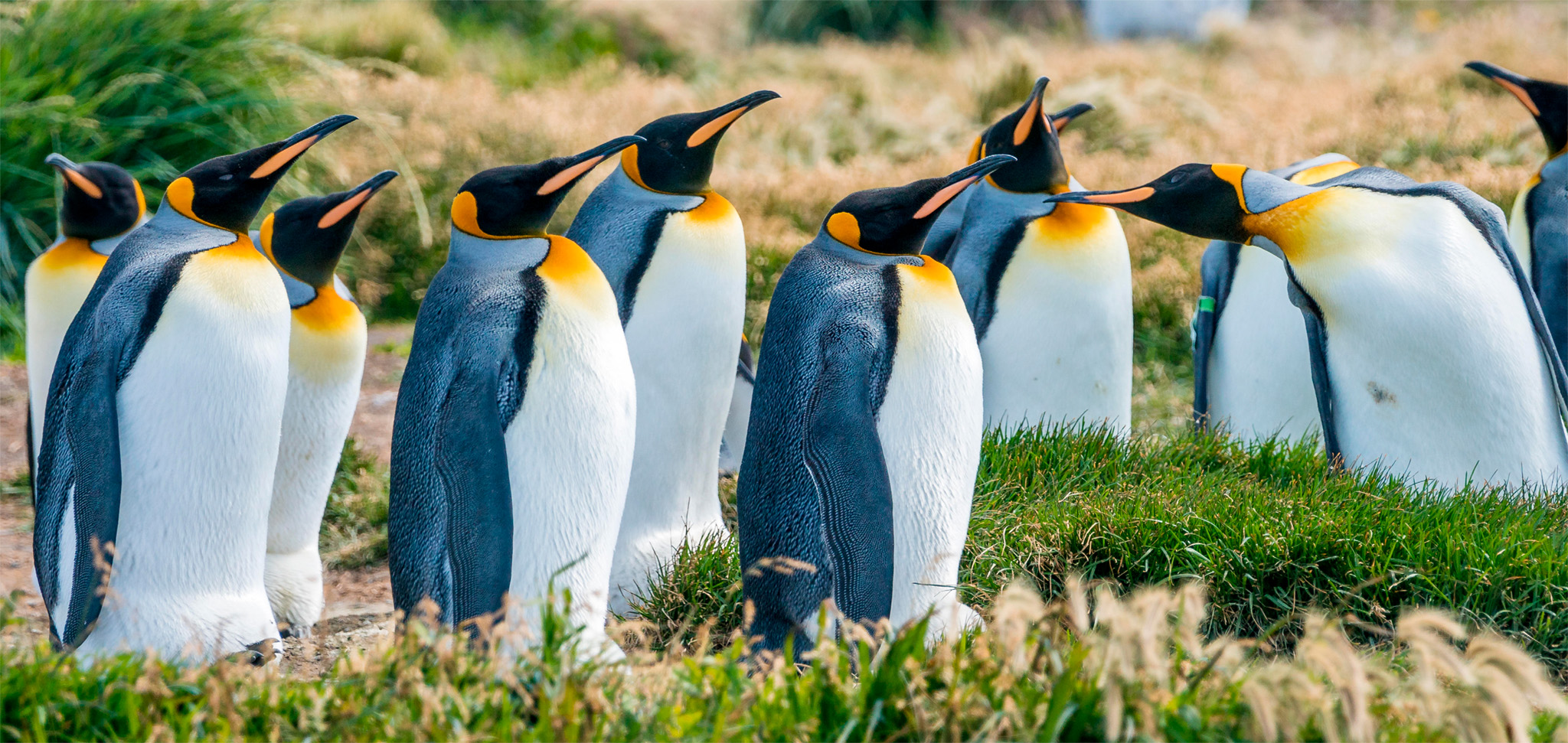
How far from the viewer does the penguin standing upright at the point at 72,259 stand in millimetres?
3943

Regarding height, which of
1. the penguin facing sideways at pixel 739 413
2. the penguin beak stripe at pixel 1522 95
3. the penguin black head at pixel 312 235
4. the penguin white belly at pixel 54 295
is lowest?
the penguin facing sideways at pixel 739 413

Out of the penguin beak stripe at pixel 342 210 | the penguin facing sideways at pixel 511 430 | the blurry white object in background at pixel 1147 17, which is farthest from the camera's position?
the blurry white object in background at pixel 1147 17

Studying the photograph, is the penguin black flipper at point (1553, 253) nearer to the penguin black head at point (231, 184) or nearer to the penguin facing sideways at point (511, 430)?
the penguin facing sideways at point (511, 430)

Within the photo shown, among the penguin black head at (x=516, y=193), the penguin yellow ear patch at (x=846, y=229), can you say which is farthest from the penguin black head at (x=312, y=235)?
the penguin yellow ear patch at (x=846, y=229)

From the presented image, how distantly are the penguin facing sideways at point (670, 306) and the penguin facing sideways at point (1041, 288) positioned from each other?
1011 millimetres

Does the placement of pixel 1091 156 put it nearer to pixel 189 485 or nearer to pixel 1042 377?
pixel 1042 377

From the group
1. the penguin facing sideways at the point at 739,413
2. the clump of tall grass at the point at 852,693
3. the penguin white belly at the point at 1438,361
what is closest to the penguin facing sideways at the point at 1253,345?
the penguin white belly at the point at 1438,361

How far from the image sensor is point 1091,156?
30.0 feet

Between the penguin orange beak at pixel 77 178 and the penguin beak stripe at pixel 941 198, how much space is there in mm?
2490

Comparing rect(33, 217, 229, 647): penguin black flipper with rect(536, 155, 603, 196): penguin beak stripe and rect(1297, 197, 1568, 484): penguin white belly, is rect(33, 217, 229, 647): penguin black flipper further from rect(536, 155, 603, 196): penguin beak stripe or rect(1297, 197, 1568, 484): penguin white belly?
rect(1297, 197, 1568, 484): penguin white belly

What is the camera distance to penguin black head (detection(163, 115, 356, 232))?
3164mm

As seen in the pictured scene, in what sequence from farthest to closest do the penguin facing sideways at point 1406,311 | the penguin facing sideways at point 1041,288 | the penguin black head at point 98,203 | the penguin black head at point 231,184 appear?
1. the penguin facing sideways at point 1041,288
2. the penguin black head at point 98,203
3. the penguin facing sideways at point 1406,311
4. the penguin black head at point 231,184

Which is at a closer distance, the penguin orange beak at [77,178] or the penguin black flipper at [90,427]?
the penguin black flipper at [90,427]

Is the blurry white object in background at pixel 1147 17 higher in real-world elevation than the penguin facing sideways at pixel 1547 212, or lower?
lower
